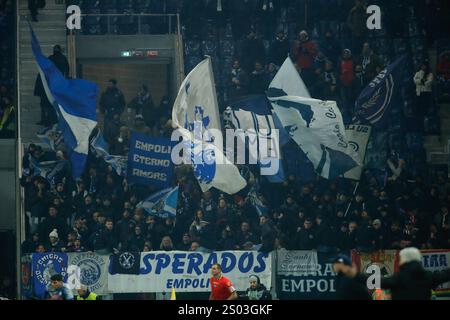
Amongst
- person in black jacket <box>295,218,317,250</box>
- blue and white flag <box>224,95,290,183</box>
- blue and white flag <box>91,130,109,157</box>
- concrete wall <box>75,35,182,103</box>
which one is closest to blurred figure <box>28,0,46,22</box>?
concrete wall <box>75,35,182,103</box>

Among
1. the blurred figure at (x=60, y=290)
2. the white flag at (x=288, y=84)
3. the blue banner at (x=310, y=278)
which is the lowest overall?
the blue banner at (x=310, y=278)

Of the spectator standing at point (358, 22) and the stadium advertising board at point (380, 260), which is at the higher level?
the spectator standing at point (358, 22)

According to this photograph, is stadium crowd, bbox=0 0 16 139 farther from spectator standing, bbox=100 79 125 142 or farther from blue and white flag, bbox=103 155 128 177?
blue and white flag, bbox=103 155 128 177

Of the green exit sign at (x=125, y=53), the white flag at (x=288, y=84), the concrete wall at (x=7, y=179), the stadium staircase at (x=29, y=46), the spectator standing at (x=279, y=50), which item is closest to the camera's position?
the white flag at (x=288, y=84)

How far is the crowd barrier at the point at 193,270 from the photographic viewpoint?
24.7 meters

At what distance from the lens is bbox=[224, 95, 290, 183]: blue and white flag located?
85.7 ft

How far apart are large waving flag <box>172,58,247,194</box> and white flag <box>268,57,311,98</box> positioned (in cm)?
124

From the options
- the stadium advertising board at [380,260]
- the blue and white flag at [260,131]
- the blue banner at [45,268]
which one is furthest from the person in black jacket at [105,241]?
the stadium advertising board at [380,260]

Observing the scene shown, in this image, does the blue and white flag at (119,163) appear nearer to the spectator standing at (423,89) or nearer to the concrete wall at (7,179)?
the concrete wall at (7,179)

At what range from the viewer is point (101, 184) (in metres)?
26.5

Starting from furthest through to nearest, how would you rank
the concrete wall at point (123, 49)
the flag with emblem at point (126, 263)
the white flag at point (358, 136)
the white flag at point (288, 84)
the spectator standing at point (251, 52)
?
the concrete wall at point (123, 49) → the spectator standing at point (251, 52) → the white flag at point (358, 136) → the white flag at point (288, 84) → the flag with emblem at point (126, 263)

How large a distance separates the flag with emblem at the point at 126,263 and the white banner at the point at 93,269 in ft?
0.50
